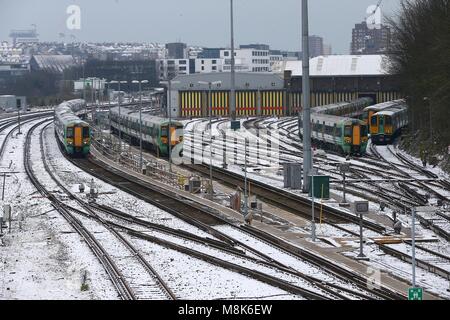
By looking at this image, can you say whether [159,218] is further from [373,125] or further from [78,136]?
[373,125]

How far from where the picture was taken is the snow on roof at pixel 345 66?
117000mm

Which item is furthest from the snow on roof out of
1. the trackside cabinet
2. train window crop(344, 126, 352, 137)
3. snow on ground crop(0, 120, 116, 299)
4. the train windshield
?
snow on ground crop(0, 120, 116, 299)

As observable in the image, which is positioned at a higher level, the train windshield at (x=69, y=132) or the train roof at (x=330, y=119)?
the train roof at (x=330, y=119)

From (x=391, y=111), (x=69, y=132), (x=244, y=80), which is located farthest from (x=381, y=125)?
(x=244, y=80)

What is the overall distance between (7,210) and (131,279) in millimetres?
11023

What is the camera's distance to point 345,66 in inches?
4732

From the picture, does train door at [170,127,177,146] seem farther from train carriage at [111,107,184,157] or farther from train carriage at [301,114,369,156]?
train carriage at [301,114,369,156]

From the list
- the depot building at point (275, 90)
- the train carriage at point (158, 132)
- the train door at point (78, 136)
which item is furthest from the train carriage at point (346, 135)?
the depot building at point (275, 90)

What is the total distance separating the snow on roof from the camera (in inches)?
4606

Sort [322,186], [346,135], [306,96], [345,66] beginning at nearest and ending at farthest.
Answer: [322,186] → [306,96] → [346,135] → [345,66]

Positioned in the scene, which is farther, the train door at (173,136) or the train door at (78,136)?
the train door at (78,136)

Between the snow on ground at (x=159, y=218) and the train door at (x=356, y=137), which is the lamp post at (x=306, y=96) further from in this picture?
the train door at (x=356, y=137)

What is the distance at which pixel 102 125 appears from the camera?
97562mm

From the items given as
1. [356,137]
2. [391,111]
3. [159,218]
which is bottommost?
[159,218]
